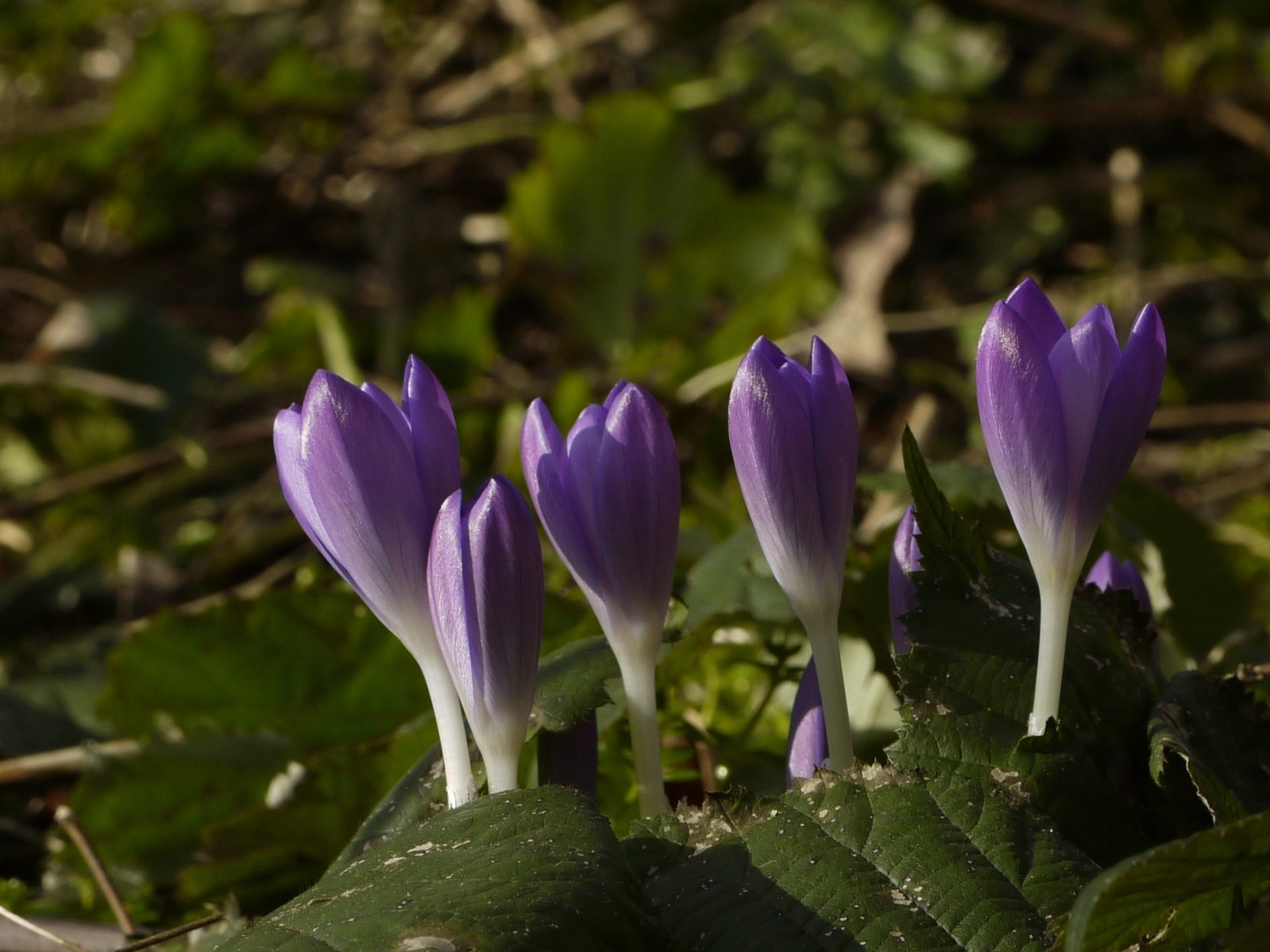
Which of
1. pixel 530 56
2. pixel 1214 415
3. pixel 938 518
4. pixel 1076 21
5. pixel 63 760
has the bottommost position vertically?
pixel 1214 415

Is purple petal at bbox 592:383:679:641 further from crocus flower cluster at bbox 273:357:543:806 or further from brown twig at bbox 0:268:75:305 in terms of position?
brown twig at bbox 0:268:75:305

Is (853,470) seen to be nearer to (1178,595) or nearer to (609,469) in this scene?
(609,469)

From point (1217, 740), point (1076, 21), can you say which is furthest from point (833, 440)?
point (1076, 21)

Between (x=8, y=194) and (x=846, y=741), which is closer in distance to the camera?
(x=846, y=741)

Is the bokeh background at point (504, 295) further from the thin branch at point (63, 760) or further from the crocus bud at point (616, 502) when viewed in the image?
the crocus bud at point (616, 502)

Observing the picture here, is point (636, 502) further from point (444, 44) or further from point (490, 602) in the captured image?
point (444, 44)

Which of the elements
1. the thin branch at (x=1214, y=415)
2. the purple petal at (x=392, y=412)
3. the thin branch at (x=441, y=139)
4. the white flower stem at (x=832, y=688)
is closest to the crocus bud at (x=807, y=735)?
the white flower stem at (x=832, y=688)

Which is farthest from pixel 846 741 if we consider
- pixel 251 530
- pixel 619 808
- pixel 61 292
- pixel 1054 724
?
pixel 61 292
